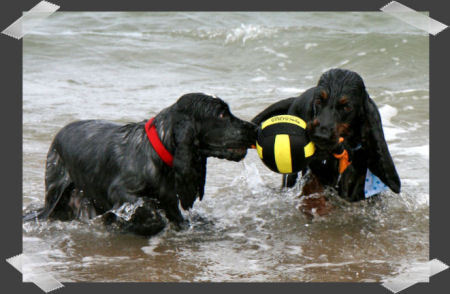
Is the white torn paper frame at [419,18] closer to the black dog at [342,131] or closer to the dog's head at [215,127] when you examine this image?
the black dog at [342,131]

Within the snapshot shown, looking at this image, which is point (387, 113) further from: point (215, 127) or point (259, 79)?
point (215, 127)

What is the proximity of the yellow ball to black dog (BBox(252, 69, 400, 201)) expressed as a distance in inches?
3.6

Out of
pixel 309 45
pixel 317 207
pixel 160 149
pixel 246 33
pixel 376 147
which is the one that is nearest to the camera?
pixel 160 149

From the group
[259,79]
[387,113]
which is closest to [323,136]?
[387,113]

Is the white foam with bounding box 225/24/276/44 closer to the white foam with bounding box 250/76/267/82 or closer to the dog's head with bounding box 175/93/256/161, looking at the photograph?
the white foam with bounding box 250/76/267/82

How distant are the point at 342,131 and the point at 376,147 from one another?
21.8 inches

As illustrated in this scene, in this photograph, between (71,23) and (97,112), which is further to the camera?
(71,23)

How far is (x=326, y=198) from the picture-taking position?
261 inches

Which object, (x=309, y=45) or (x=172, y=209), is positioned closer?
(x=172, y=209)

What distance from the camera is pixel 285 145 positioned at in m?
5.49

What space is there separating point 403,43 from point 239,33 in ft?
11.8

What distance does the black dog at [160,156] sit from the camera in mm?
5605
